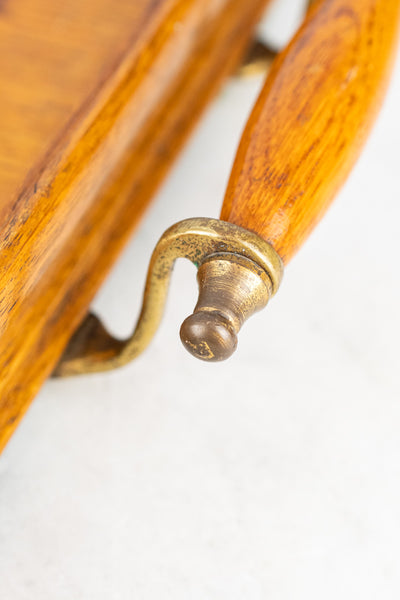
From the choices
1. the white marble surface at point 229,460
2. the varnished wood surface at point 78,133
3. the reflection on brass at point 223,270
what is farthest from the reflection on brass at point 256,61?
the reflection on brass at point 223,270

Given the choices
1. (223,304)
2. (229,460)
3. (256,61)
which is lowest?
(229,460)

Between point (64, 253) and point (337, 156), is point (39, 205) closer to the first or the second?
point (64, 253)

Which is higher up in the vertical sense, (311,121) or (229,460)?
(311,121)

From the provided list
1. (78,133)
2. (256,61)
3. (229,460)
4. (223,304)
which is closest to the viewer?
(223,304)

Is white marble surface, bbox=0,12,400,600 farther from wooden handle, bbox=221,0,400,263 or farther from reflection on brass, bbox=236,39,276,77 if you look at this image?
reflection on brass, bbox=236,39,276,77

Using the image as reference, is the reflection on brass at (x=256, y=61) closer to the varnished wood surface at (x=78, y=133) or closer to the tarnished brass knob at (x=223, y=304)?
the varnished wood surface at (x=78, y=133)

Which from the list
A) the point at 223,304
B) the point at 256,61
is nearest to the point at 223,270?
the point at 223,304

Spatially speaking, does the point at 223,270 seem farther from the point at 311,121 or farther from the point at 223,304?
the point at 311,121
